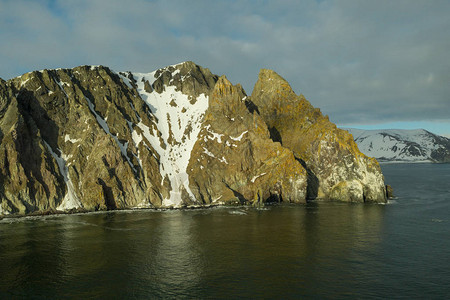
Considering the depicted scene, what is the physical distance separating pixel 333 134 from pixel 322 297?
105 m

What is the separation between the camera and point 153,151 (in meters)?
137

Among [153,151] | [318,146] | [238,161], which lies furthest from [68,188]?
[318,146]

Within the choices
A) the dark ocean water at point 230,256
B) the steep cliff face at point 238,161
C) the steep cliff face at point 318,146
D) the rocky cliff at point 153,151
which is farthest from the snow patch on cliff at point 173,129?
the steep cliff face at point 318,146

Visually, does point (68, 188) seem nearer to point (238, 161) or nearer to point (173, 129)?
point (173, 129)

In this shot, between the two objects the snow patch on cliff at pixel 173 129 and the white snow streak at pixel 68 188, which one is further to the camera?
the snow patch on cliff at pixel 173 129

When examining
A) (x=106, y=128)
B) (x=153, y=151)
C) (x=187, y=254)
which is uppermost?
(x=106, y=128)

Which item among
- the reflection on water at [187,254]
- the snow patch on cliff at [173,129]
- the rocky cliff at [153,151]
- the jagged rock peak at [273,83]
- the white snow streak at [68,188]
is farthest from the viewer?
the jagged rock peak at [273,83]

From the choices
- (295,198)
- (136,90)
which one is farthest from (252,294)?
(136,90)

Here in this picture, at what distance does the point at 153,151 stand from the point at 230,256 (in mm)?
85990

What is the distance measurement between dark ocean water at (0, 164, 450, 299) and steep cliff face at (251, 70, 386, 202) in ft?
88.8

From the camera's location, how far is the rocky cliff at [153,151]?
11306 centimetres

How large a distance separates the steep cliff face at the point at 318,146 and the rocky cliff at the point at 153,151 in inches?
17.1

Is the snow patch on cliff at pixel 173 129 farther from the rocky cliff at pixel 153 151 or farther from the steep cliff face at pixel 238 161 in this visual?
the steep cliff face at pixel 238 161

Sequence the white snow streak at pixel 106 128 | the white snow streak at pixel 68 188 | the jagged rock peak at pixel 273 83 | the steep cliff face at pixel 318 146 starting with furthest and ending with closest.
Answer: the jagged rock peak at pixel 273 83 → the white snow streak at pixel 106 128 → the steep cliff face at pixel 318 146 → the white snow streak at pixel 68 188
